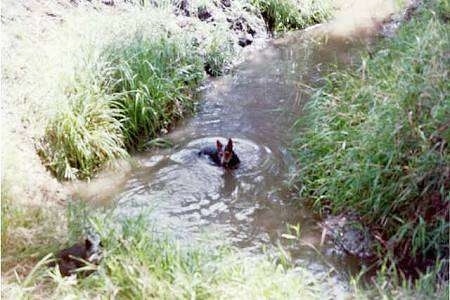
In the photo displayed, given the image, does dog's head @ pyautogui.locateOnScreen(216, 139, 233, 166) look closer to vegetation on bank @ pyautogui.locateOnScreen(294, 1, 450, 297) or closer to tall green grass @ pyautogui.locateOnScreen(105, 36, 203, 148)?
vegetation on bank @ pyautogui.locateOnScreen(294, 1, 450, 297)

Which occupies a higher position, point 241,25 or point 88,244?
point 241,25

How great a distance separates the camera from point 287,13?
368 inches

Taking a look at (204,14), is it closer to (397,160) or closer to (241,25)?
(241,25)

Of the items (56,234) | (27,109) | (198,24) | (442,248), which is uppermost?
(198,24)

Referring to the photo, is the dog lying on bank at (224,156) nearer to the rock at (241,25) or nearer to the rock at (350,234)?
the rock at (350,234)

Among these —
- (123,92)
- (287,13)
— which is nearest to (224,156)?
(123,92)

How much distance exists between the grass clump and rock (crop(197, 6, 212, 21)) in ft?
3.38

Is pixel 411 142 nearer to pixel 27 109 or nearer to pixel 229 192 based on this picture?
pixel 229 192

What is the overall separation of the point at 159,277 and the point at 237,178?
208 centimetres

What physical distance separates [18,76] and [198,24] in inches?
127

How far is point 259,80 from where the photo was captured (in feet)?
24.8

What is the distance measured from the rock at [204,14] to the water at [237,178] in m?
1.18

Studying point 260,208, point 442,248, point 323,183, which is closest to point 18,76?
point 260,208

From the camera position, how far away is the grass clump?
924 cm
